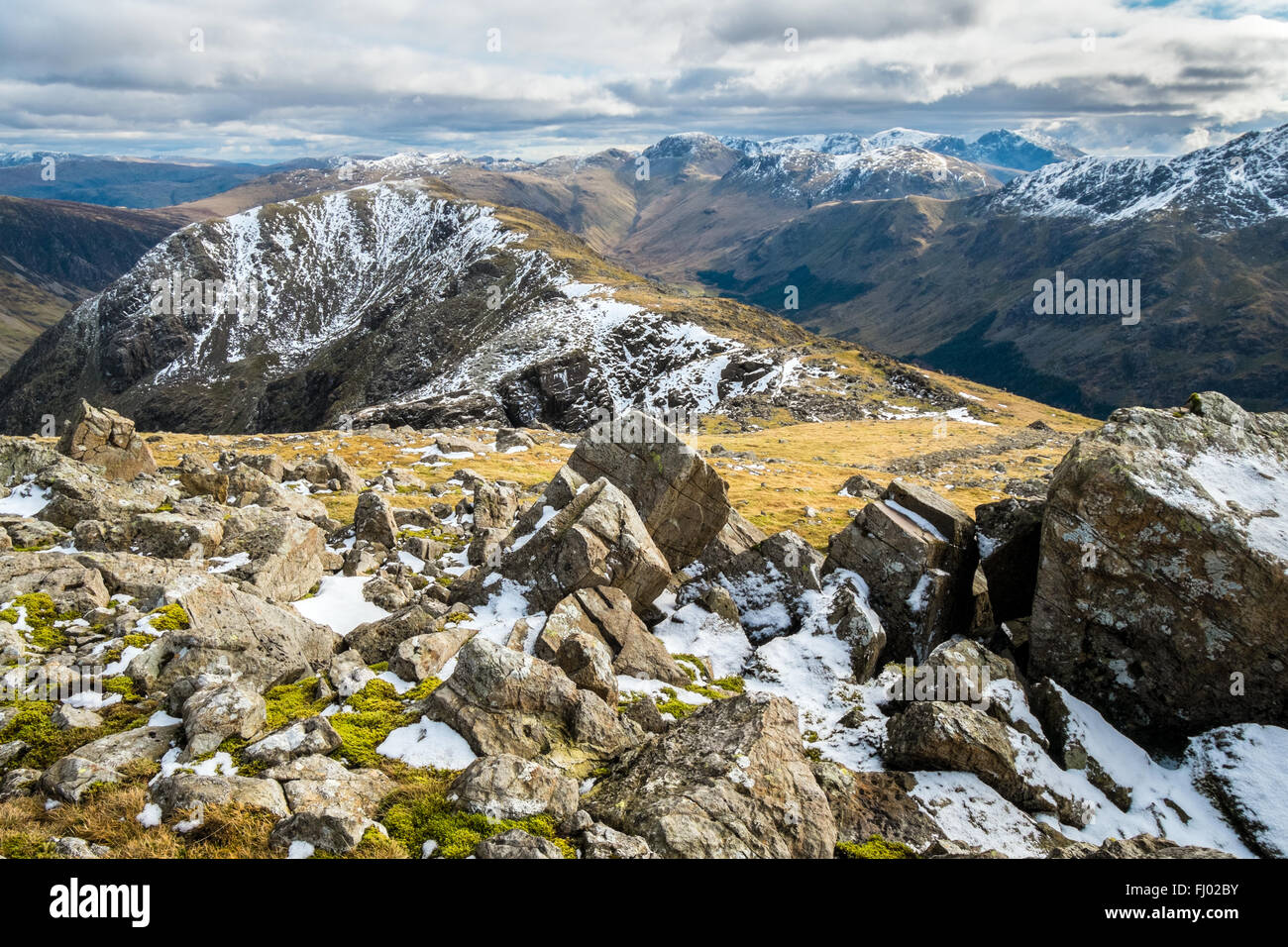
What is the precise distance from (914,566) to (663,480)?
10457mm

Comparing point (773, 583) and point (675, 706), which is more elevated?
A: point (773, 583)

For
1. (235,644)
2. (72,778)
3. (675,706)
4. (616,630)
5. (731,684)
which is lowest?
(731,684)

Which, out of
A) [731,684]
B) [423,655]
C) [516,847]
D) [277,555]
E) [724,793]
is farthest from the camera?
[277,555]

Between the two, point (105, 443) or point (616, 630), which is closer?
point (616, 630)

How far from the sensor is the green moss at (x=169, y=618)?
53.5 ft

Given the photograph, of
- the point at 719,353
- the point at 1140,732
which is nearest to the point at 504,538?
the point at 1140,732

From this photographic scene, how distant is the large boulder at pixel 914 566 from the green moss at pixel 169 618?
22101 mm

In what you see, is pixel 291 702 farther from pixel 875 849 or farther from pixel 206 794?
pixel 875 849

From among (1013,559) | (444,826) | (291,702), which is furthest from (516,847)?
(1013,559)

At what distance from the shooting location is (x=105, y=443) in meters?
32.4

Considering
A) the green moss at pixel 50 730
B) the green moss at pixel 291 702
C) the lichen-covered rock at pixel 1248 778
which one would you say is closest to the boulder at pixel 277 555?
the green moss at pixel 291 702

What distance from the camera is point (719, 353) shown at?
133 metres
